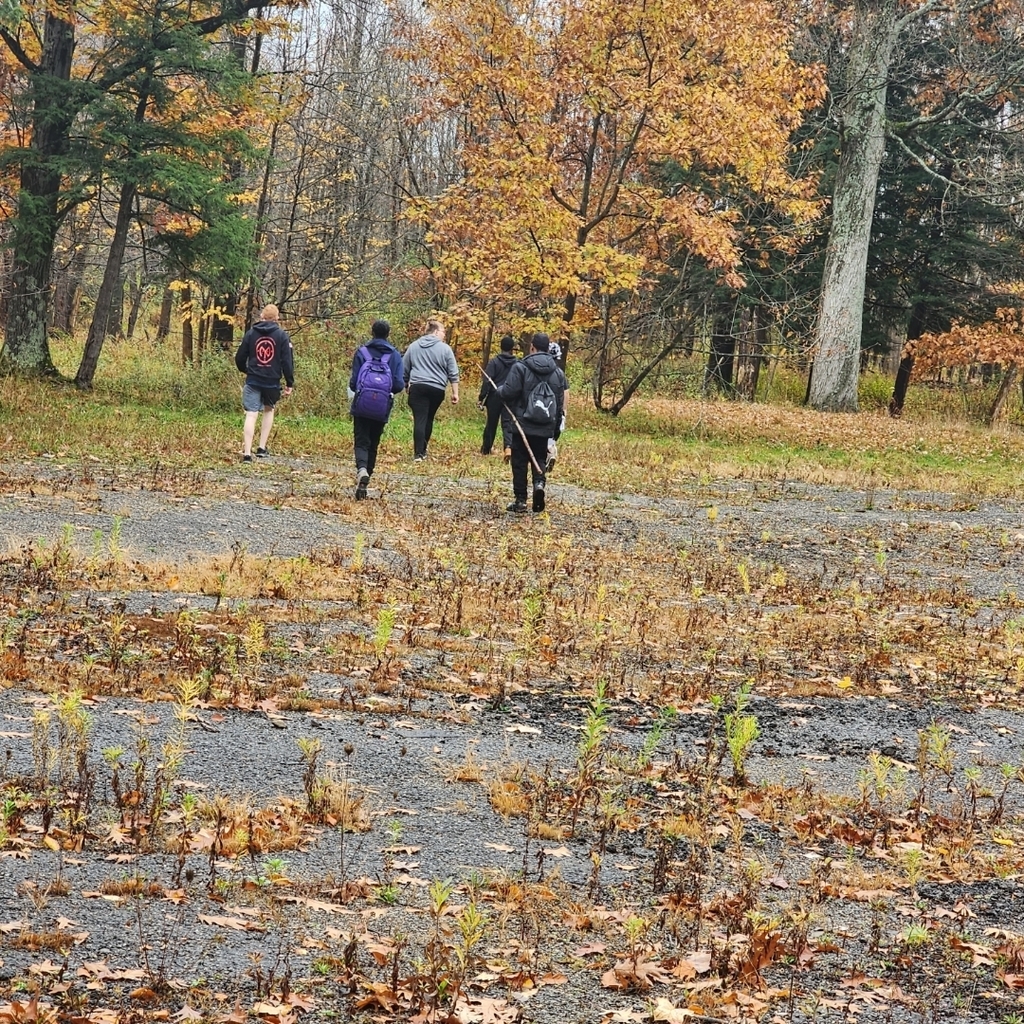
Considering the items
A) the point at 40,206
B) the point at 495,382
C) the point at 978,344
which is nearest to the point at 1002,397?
the point at 978,344

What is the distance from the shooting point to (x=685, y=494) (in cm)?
1830

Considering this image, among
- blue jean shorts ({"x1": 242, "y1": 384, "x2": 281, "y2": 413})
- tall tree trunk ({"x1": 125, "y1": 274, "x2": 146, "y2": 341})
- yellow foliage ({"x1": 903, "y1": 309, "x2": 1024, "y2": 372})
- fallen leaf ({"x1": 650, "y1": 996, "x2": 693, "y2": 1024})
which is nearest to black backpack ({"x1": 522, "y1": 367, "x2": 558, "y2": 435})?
blue jean shorts ({"x1": 242, "y1": 384, "x2": 281, "y2": 413})

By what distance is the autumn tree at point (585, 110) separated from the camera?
24953 millimetres

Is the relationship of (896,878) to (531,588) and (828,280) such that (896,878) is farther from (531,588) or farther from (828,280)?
(828,280)

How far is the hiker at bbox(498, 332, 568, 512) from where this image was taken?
569 inches

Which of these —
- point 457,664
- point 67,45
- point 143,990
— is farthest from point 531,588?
point 67,45

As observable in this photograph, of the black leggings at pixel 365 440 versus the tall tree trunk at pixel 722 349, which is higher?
the tall tree trunk at pixel 722 349

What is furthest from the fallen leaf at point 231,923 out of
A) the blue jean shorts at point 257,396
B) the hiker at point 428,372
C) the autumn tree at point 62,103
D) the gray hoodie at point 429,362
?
the autumn tree at point 62,103

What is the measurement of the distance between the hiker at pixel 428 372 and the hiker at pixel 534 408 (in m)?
3.15

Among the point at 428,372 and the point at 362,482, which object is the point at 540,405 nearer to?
the point at 362,482

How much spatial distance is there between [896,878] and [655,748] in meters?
1.80

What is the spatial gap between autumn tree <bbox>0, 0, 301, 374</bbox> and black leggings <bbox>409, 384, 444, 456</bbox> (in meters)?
7.86

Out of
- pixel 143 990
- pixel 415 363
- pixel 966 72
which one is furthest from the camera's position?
pixel 966 72

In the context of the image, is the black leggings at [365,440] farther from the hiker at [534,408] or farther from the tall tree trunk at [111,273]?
the tall tree trunk at [111,273]
